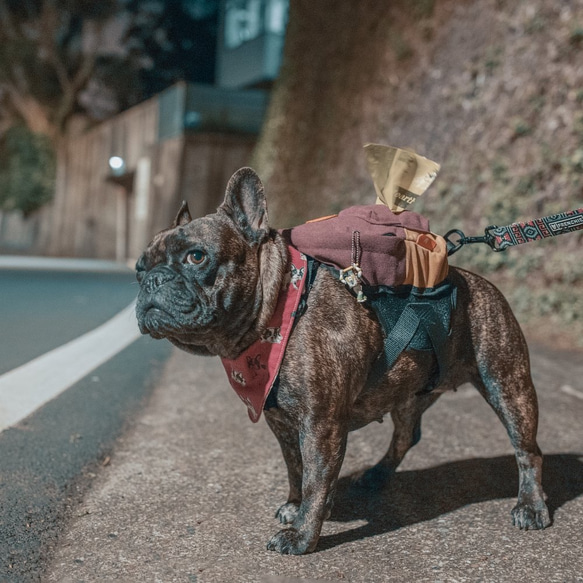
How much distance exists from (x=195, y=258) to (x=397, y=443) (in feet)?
4.74

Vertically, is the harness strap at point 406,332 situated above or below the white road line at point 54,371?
above

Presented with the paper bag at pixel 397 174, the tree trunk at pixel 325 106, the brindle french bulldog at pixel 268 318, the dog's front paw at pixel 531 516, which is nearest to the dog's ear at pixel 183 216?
the brindle french bulldog at pixel 268 318

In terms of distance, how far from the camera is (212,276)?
8.75ft

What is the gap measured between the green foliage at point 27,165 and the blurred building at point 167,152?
0.88 meters

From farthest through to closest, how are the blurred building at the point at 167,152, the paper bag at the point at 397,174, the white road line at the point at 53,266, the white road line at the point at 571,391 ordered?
the blurred building at the point at 167,152 → the white road line at the point at 53,266 → the white road line at the point at 571,391 → the paper bag at the point at 397,174

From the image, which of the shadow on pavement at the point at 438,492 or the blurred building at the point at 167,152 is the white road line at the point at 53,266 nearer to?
the blurred building at the point at 167,152

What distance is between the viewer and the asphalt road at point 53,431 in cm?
274

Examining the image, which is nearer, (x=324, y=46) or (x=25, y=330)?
(x=25, y=330)

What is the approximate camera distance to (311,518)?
2721mm

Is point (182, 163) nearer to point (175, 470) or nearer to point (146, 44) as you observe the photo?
point (146, 44)

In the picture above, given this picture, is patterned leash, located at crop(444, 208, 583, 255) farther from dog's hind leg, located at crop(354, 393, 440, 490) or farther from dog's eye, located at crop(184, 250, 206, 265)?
dog's eye, located at crop(184, 250, 206, 265)

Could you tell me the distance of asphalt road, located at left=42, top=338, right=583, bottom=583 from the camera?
2627mm

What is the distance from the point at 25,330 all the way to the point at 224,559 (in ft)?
16.4

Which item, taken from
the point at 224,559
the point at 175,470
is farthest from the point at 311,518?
the point at 175,470
